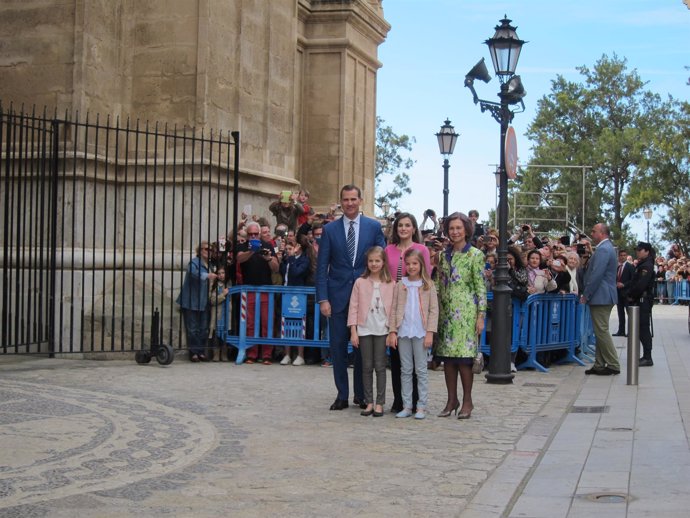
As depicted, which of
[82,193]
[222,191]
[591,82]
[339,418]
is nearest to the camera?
[339,418]

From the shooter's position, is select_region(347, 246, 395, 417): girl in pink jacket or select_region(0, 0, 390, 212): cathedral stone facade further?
select_region(0, 0, 390, 212): cathedral stone facade

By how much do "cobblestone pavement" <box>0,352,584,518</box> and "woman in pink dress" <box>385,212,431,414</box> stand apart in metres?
0.37

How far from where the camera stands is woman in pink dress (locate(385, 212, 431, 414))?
10.5 meters

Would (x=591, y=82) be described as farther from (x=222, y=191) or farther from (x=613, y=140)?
(x=222, y=191)

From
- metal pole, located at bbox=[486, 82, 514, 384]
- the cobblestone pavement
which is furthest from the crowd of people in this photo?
metal pole, located at bbox=[486, 82, 514, 384]

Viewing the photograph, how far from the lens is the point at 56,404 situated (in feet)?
33.0

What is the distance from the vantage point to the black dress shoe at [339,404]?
1046 cm

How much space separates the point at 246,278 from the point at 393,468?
817 cm

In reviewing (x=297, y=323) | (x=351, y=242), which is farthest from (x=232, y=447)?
(x=297, y=323)

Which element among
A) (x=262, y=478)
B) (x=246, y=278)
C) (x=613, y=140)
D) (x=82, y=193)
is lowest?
(x=262, y=478)

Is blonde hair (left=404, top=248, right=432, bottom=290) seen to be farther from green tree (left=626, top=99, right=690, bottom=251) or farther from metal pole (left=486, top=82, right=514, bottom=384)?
green tree (left=626, top=99, right=690, bottom=251)

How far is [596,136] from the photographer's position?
308 ft

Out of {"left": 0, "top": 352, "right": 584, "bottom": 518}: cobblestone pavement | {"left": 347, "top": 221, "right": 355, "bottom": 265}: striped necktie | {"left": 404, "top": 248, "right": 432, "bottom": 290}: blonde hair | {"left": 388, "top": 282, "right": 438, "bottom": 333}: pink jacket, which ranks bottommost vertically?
{"left": 0, "top": 352, "right": 584, "bottom": 518}: cobblestone pavement

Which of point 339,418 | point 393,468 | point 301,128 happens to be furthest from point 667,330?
point 393,468
